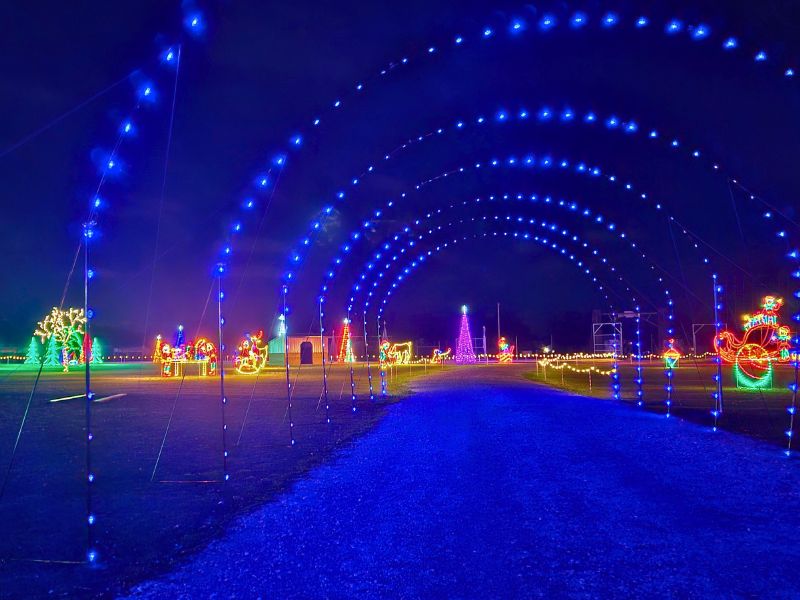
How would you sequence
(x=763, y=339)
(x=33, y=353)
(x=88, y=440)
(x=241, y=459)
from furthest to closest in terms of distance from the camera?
(x=33, y=353) < (x=763, y=339) < (x=241, y=459) < (x=88, y=440)

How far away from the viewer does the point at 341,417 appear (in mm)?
16109

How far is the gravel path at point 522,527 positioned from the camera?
4672 millimetres

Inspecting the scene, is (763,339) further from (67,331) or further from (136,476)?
(67,331)

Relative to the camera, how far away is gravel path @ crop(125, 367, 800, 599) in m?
4.67

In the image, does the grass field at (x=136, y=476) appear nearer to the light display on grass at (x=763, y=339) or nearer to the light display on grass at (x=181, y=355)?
the light display on grass at (x=763, y=339)

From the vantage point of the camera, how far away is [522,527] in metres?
6.05

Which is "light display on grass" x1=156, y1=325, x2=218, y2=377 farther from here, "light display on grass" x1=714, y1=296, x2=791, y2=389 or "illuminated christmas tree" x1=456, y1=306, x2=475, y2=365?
"light display on grass" x1=714, y1=296, x2=791, y2=389

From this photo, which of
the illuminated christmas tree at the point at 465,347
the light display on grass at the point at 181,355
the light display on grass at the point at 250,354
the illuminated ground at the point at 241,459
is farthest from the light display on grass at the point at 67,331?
the illuminated christmas tree at the point at 465,347

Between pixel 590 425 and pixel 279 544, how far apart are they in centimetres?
904

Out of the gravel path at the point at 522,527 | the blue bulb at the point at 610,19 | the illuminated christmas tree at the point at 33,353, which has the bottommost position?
the gravel path at the point at 522,527

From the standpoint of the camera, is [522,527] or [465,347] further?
[465,347]

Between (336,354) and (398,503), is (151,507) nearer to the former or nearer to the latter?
(398,503)

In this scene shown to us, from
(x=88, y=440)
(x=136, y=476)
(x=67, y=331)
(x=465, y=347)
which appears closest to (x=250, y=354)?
Result: (x=67, y=331)

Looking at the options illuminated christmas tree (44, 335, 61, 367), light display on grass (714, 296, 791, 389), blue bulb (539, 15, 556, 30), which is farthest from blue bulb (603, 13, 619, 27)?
illuminated christmas tree (44, 335, 61, 367)
